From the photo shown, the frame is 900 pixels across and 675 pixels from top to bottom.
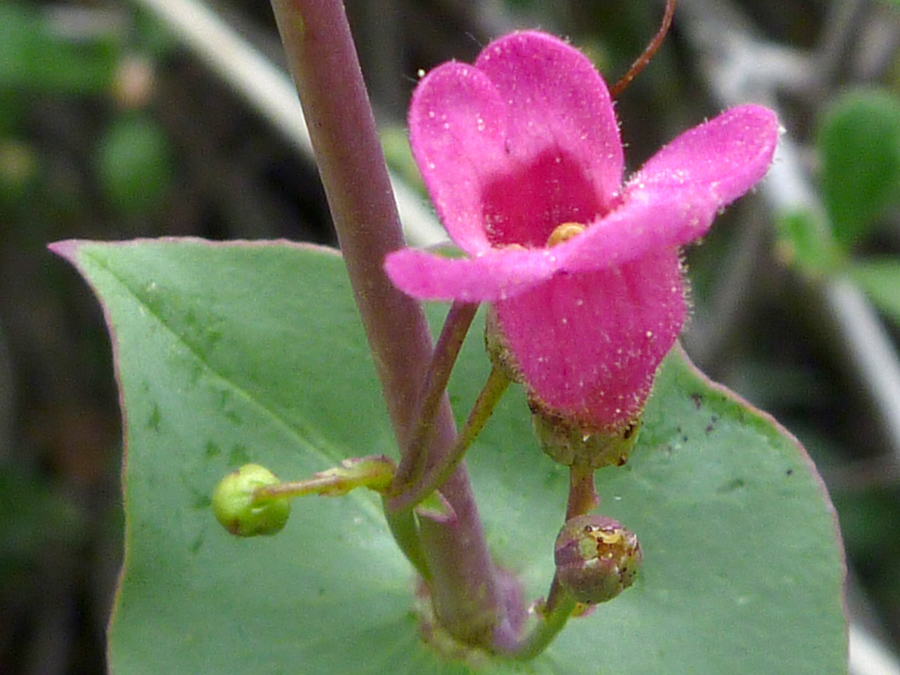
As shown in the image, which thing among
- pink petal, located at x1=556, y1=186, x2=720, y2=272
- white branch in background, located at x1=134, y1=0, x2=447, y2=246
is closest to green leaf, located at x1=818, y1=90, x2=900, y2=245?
white branch in background, located at x1=134, y1=0, x2=447, y2=246

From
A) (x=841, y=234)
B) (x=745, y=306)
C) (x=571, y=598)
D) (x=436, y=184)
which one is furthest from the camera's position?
(x=745, y=306)

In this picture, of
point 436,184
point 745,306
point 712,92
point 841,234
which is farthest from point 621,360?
point 712,92

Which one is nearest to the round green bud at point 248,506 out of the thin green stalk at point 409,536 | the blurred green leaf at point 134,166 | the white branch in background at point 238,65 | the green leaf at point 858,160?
the thin green stalk at point 409,536

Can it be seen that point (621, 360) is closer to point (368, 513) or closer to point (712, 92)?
point (368, 513)

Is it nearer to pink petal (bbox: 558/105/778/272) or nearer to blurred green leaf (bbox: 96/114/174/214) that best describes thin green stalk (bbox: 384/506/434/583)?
pink petal (bbox: 558/105/778/272)

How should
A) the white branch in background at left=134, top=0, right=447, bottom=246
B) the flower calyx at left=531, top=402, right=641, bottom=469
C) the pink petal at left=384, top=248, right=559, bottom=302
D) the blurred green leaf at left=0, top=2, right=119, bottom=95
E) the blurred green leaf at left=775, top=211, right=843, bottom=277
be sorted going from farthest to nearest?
1. the blurred green leaf at left=0, top=2, right=119, bottom=95
2. the white branch in background at left=134, top=0, right=447, bottom=246
3. the blurred green leaf at left=775, top=211, right=843, bottom=277
4. the flower calyx at left=531, top=402, right=641, bottom=469
5. the pink petal at left=384, top=248, right=559, bottom=302

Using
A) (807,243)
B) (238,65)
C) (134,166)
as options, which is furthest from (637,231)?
(134,166)

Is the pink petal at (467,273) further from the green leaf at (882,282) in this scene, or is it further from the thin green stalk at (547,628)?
the green leaf at (882,282)
